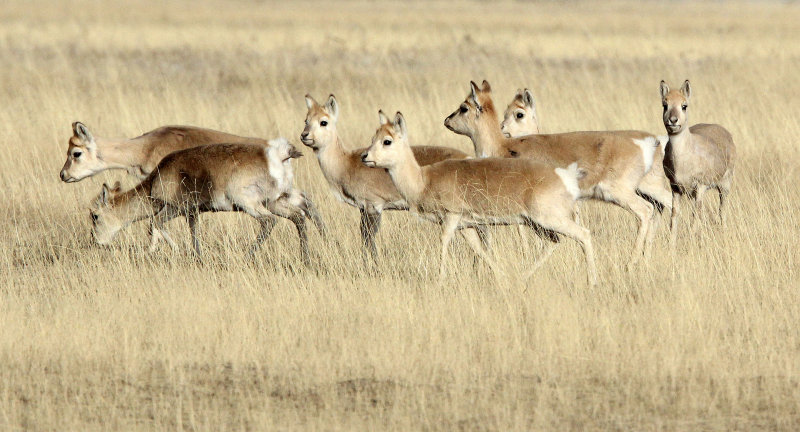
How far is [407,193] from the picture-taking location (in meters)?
8.62

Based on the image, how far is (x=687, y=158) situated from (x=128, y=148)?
5.29m

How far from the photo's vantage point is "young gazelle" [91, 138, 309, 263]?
30.3ft

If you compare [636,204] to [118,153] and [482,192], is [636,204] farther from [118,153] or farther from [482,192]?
[118,153]

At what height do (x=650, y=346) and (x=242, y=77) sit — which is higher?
(x=242, y=77)

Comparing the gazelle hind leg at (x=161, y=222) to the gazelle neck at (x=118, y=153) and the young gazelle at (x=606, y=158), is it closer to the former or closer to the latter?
the gazelle neck at (x=118, y=153)

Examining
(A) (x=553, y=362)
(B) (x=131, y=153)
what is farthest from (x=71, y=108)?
(A) (x=553, y=362)

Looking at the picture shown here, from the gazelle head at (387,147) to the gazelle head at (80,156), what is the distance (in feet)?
10.8

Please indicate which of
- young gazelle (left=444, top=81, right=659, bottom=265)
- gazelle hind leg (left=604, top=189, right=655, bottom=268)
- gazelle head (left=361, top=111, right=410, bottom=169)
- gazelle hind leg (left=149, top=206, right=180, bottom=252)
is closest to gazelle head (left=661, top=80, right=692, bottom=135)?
young gazelle (left=444, top=81, right=659, bottom=265)

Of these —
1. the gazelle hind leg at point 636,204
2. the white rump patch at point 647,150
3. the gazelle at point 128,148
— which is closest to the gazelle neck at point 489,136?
the gazelle hind leg at point 636,204

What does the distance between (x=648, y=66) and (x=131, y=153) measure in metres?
15.1

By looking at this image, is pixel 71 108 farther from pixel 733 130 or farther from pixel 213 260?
pixel 733 130

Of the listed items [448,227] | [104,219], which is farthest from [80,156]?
[448,227]

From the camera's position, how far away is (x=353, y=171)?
9.67 m

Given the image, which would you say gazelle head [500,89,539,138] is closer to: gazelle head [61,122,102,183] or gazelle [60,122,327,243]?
gazelle [60,122,327,243]
